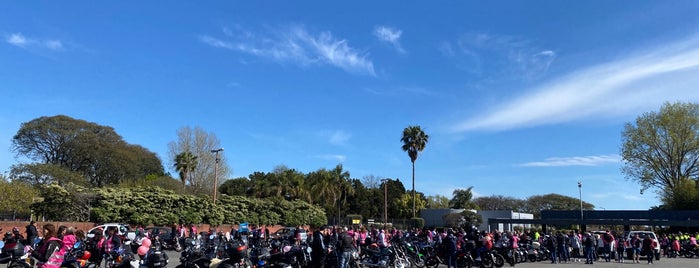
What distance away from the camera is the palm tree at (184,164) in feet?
188

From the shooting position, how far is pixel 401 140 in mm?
65938

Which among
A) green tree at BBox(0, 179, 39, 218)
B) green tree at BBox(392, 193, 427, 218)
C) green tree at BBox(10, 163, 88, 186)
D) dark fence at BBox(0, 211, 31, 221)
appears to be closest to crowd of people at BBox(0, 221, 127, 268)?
green tree at BBox(0, 179, 39, 218)

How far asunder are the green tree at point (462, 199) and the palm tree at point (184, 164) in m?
53.5

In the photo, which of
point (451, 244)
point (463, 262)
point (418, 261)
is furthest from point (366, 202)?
point (451, 244)

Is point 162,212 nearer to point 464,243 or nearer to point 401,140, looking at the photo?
point 464,243

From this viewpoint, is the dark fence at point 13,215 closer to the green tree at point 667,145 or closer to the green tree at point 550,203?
the green tree at point 667,145

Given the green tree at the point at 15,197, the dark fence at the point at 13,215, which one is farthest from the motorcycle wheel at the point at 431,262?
the dark fence at the point at 13,215

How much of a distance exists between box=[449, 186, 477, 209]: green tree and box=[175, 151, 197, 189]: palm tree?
53.5 metres

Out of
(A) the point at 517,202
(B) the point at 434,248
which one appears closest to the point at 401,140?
(B) the point at 434,248

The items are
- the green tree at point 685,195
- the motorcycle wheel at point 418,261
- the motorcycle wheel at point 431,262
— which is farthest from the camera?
the green tree at point 685,195

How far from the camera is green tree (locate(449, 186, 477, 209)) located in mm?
97000

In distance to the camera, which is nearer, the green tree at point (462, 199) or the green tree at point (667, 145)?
the green tree at point (667, 145)

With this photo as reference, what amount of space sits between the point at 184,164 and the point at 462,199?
56.4 meters

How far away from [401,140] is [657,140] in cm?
2716
